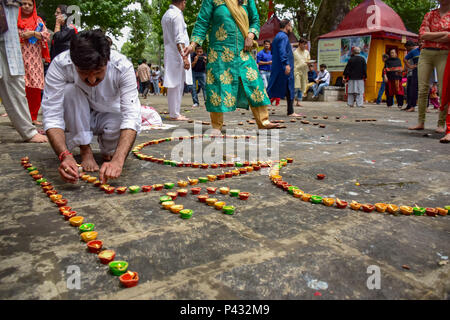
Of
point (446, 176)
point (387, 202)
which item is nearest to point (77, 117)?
point (387, 202)

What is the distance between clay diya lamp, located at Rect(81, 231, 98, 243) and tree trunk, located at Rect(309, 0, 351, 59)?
1845cm

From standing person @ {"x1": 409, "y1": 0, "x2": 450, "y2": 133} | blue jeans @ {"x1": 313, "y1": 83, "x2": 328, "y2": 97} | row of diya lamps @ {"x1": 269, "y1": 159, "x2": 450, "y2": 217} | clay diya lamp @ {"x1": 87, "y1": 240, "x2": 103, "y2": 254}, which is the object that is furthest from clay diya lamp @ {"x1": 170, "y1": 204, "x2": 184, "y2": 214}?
blue jeans @ {"x1": 313, "y1": 83, "x2": 328, "y2": 97}

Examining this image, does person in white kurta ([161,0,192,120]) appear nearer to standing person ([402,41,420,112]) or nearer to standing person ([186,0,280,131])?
standing person ([186,0,280,131])

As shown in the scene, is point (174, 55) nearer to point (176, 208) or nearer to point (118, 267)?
point (176, 208)

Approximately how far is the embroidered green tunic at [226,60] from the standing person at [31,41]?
211 cm

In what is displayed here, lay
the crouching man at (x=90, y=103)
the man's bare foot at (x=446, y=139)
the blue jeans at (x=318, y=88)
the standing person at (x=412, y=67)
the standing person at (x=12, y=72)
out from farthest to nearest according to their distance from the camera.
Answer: the blue jeans at (x=318, y=88), the standing person at (x=412, y=67), the man's bare foot at (x=446, y=139), the standing person at (x=12, y=72), the crouching man at (x=90, y=103)

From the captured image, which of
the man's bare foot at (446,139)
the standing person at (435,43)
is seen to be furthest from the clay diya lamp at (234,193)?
the standing person at (435,43)

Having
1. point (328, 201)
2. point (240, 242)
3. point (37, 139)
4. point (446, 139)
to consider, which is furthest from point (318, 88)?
point (240, 242)

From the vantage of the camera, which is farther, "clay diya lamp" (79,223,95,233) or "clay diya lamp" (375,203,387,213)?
"clay diya lamp" (375,203,387,213)

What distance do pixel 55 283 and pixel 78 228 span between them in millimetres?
545

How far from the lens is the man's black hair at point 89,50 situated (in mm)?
2375

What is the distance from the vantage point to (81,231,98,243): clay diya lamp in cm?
171

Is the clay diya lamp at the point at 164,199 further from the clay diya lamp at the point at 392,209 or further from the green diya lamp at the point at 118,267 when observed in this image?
the clay diya lamp at the point at 392,209

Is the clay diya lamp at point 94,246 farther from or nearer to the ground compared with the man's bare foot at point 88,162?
nearer to the ground
